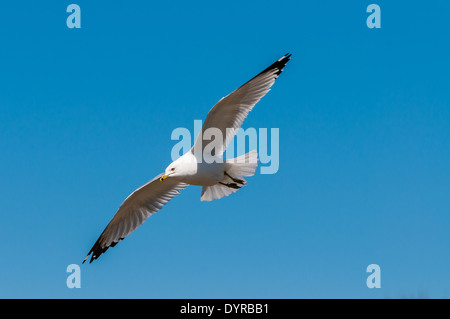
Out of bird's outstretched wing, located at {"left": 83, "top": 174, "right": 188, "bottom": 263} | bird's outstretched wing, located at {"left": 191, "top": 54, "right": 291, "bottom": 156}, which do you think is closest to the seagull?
bird's outstretched wing, located at {"left": 191, "top": 54, "right": 291, "bottom": 156}

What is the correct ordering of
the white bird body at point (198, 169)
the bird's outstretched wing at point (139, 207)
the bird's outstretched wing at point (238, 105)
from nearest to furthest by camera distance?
the bird's outstretched wing at point (238, 105), the white bird body at point (198, 169), the bird's outstretched wing at point (139, 207)

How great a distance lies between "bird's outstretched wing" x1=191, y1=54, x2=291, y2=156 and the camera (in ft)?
20.3

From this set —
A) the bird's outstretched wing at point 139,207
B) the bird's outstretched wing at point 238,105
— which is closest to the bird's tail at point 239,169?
the bird's outstretched wing at point 238,105

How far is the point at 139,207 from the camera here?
7.38 meters

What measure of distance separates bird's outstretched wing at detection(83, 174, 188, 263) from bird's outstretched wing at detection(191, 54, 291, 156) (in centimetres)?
99

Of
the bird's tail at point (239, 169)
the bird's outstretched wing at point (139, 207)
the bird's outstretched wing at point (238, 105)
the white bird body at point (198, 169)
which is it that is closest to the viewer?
the bird's outstretched wing at point (238, 105)

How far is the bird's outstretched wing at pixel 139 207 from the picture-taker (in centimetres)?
725

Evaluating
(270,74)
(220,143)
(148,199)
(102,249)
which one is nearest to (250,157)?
(220,143)

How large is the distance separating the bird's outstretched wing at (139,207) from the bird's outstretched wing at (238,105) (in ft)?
3.25

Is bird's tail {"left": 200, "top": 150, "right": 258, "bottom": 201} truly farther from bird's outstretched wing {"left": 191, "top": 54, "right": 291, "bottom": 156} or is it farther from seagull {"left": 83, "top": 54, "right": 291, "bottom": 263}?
bird's outstretched wing {"left": 191, "top": 54, "right": 291, "bottom": 156}

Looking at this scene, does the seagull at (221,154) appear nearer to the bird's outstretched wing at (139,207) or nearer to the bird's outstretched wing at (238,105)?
the bird's outstretched wing at (238,105)

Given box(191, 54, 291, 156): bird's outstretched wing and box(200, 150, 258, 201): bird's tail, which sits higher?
box(191, 54, 291, 156): bird's outstretched wing
